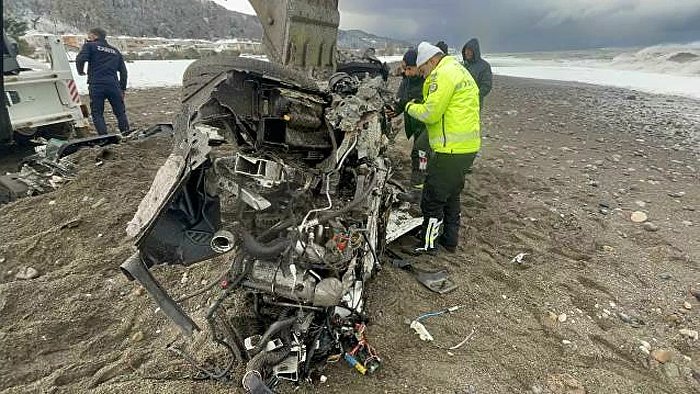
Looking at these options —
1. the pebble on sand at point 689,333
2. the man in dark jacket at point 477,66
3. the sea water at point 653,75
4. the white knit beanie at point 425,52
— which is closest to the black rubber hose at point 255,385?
the white knit beanie at point 425,52

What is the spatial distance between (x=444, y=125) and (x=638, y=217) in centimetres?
280

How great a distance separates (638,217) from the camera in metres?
4.60

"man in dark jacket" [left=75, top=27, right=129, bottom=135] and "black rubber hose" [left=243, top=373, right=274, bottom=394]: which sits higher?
"man in dark jacket" [left=75, top=27, right=129, bottom=135]

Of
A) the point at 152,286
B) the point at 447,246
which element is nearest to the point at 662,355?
the point at 447,246

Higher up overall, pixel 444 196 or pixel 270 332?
pixel 444 196

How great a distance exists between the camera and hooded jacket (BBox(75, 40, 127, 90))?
19.2 feet

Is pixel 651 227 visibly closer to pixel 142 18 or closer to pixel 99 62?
pixel 99 62

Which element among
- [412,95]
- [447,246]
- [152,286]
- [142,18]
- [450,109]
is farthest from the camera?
[142,18]

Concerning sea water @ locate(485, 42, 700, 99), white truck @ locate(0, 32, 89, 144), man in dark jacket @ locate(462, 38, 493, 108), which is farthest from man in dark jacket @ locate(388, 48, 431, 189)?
sea water @ locate(485, 42, 700, 99)

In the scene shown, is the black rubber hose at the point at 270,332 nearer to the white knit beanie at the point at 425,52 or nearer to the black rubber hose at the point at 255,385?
the black rubber hose at the point at 255,385

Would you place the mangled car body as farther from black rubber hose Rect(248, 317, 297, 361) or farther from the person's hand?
the person's hand

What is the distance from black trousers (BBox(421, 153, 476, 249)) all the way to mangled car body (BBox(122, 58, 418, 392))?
1165mm

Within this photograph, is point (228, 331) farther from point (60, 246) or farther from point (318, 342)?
point (60, 246)

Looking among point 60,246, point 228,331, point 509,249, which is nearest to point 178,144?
point 228,331
